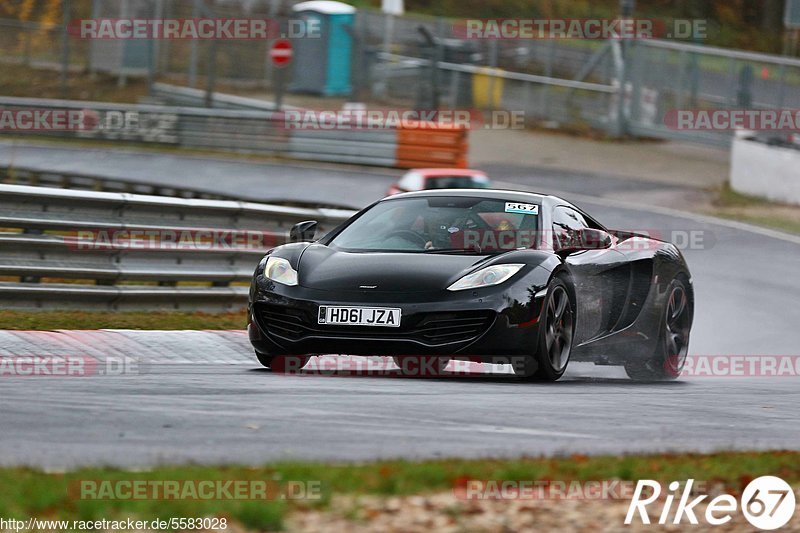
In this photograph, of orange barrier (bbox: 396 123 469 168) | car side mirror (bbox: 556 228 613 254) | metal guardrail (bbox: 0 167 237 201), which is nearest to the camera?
car side mirror (bbox: 556 228 613 254)

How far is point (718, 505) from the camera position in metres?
5.41

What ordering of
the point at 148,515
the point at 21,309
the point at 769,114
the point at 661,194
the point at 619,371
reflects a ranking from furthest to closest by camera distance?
the point at 769,114, the point at 661,194, the point at 619,371, the point at 21,309, the point at 148,515

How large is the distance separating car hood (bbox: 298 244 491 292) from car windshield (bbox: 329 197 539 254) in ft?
0.71

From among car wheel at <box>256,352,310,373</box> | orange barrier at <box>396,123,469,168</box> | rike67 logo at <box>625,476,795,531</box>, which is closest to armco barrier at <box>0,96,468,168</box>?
orange barrier at <box>396,123,469,168</box>

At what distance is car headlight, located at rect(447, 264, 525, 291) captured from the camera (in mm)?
8391

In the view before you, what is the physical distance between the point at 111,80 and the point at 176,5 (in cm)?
363

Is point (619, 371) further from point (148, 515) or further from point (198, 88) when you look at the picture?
point (198, 88)

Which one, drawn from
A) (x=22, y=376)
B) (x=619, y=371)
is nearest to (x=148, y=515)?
(x=22, y=376)

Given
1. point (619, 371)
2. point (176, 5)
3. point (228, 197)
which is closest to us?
point (619, 371)

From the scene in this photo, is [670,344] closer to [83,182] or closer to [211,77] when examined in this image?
[83,182]

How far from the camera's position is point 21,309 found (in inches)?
430

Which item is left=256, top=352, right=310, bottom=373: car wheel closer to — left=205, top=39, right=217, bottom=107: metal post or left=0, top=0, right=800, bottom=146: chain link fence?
left=0, top=0, right=800, bottom=146: chain link fence

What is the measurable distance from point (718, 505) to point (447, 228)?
4.07m

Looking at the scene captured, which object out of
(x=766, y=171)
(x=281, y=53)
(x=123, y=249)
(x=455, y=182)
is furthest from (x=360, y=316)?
(x=281, y=53)
